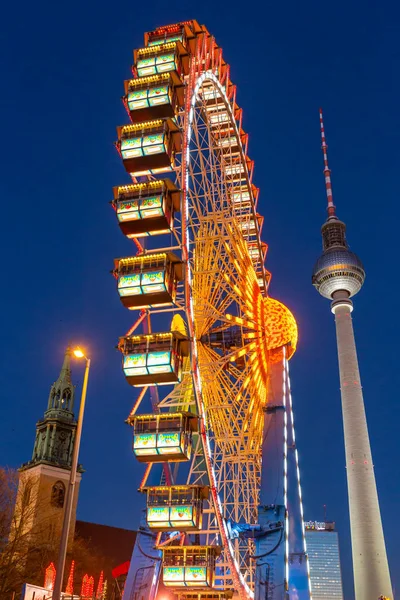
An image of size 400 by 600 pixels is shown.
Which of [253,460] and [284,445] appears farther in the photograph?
[253,460]

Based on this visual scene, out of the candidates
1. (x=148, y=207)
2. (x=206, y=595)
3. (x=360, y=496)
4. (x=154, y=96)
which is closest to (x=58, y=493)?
(x=360, y=496)

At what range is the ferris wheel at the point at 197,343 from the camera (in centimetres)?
3512

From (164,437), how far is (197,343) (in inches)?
368

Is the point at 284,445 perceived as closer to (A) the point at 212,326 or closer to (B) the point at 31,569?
(A) the point at 212,326

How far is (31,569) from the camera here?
55094 mm

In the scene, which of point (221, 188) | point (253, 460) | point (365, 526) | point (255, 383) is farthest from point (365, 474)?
point (221, 188)

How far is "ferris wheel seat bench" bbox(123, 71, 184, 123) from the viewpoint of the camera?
39.3 metres

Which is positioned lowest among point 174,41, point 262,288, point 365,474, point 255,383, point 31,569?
point 31,569

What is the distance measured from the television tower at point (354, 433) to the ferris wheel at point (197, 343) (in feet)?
93.9

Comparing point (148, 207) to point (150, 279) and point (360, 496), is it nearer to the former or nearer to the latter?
point (150, 279)

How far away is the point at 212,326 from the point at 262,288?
1318cm

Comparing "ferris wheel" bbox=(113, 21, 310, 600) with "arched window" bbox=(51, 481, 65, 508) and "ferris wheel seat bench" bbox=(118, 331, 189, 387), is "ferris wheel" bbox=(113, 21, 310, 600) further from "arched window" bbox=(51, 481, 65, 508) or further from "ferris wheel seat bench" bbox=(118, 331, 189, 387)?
"arched window" bbox=(51, 481, 65, 508)

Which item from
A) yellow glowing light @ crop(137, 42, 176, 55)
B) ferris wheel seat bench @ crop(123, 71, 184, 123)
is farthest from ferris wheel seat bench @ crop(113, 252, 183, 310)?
yellow glowing light @ crop(137, 42, 176, 55)

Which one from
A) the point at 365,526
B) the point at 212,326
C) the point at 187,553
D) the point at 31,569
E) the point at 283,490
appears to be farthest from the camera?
the point at 365,526
